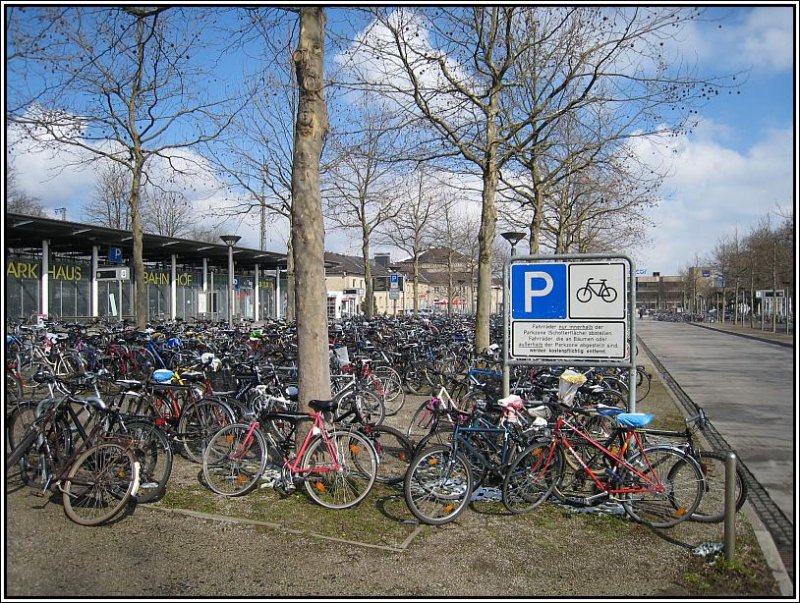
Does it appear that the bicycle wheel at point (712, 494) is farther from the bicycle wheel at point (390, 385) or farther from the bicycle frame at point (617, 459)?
the bicycle wheel at point (390, 385)

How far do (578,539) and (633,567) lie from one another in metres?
0.50

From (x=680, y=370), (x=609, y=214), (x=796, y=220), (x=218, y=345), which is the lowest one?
(x=680, y=370)

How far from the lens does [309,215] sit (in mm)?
5812

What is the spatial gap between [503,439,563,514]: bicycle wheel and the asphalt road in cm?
160

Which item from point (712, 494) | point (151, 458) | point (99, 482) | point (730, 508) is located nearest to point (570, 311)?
point (712, 494)

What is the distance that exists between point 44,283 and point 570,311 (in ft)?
84.3

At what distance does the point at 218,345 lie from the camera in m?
11.5

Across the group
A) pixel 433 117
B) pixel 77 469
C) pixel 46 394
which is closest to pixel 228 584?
pixel 77 469

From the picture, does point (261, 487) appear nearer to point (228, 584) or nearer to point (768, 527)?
point (228, 584)

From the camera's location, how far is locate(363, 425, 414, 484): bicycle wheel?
5469 mm

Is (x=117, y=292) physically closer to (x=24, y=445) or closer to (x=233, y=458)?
(x=24, y=445)

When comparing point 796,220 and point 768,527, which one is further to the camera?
point 768,527

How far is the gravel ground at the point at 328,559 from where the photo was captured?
12.3ft

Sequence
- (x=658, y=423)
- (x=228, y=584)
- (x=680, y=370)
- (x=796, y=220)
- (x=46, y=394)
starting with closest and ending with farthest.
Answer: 1. (x=796, y=220)
2. (x=228, y=584)
3. (x=46, y=394)
4. (x=658, y=423)
5. (x=680, y=370)
